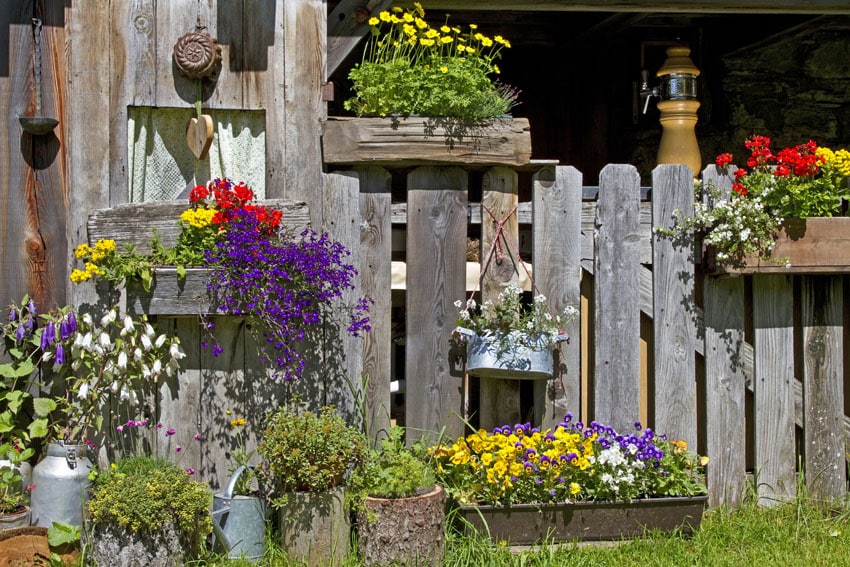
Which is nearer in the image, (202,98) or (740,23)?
(202,98)

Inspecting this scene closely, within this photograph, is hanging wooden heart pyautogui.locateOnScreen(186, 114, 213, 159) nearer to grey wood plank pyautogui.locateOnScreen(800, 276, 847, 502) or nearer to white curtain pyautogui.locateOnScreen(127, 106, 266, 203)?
white curtain pyautogui.locateOnScreen(127, 106, 266, 203)

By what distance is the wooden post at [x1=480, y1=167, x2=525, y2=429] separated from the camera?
4.28 m

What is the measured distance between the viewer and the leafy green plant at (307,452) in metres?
3.65

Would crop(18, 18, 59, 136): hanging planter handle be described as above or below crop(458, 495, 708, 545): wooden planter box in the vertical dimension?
above

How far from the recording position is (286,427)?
375 cm

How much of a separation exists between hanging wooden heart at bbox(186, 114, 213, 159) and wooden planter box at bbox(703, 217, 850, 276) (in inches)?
95.2

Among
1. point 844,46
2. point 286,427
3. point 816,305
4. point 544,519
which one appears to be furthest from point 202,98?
point 844,46

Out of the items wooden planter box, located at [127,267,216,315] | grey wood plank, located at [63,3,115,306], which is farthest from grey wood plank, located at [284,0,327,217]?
grey wood plank, located at [63,3,115,306]

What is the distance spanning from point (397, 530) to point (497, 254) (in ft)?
4.59

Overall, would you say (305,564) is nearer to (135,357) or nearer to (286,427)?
(286,427)

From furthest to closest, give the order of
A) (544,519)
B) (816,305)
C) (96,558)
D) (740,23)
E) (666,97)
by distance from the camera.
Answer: (740,23)
(666,97)
(816,305)
(544,519)
(96,558)

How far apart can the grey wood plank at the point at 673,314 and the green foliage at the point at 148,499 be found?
2.21 m

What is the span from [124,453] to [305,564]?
104 centimetres

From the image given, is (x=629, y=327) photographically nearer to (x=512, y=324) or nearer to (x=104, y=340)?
(x=512, y=324)
